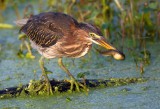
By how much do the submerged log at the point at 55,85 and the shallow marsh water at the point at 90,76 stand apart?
0.07m

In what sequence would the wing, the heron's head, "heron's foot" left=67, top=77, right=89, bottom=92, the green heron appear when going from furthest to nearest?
the wing
"heron's foot" left=67, top=77, right=89, bottom=92
the green heron
the heron's head

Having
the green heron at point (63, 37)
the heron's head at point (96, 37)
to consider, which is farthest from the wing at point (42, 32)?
the heron's head at point (96, 37)

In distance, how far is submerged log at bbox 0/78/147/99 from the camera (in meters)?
4.75

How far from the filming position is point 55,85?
15.8 feet

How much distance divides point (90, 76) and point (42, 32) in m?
0.65

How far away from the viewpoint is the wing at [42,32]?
16.1 ft

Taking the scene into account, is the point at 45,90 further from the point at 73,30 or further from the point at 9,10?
the point at 9,10

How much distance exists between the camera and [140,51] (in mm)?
5969

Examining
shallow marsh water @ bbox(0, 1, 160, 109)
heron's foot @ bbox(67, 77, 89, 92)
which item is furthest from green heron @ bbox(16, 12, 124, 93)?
shallow marsh water @ bbox(0, 1, 160, 109)

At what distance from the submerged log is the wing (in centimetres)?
39

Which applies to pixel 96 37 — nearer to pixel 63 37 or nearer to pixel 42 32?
pixel 63 37

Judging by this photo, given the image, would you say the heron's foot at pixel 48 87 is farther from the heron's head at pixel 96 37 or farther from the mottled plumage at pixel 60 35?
the heron's head at pixel 96 37

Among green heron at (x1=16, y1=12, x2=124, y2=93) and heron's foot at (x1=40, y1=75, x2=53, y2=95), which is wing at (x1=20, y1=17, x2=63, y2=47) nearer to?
green heron at (x1=16, y1=12, x2=124, y2=93)

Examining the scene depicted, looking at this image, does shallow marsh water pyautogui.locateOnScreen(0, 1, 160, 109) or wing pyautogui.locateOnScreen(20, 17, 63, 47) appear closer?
shallow marsh water pyautogui.locateOnScreen(0, 1, 160, 109)
